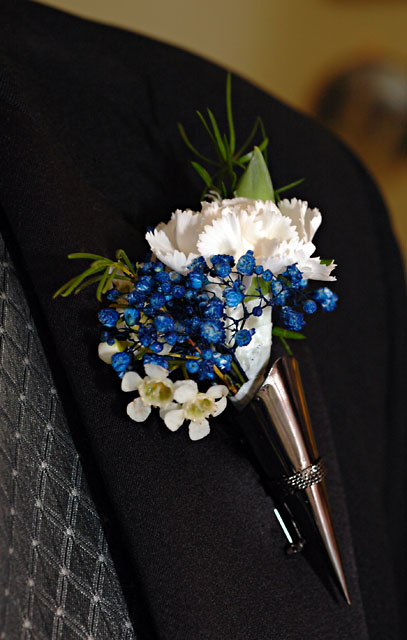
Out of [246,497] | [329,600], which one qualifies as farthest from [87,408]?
[329,600]

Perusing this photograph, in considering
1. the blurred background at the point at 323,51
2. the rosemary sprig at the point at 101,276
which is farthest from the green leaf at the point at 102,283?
the blurred background at the point at 323,51

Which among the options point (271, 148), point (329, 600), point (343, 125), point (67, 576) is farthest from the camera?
point (343, 125)

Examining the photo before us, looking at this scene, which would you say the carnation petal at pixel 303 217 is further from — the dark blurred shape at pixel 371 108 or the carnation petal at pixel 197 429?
the dark blurred shape at pixel 371 108

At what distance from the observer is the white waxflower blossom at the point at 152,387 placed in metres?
0.48

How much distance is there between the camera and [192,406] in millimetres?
488

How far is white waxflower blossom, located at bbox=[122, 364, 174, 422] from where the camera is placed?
0.48 metres

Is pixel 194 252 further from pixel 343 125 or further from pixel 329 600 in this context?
pixel 343 125

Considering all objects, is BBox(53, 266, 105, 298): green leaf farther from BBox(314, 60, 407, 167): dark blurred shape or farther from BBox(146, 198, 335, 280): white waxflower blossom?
BBox(314, 60, 407, 167): dark blurred shape

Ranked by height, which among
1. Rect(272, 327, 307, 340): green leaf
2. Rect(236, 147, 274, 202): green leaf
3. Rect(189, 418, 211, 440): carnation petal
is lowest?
Rect(189, 418, 211, 440): carnation petal

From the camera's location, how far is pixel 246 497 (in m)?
0.56

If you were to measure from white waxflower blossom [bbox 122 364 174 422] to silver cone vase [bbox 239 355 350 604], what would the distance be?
8cm

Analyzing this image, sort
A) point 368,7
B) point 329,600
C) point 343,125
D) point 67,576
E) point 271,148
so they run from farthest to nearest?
point 368,7 → point 343,125 → point 271,148 → point 329,600 → point 67,576

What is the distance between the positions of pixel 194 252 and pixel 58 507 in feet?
0.73

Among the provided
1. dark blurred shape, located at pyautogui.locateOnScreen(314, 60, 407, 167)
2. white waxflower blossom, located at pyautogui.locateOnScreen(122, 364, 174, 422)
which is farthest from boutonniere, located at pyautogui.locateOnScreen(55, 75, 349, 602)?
dark blurred shape, located at pyautogui.locateOnScreen(314, 60, 407, 167)
